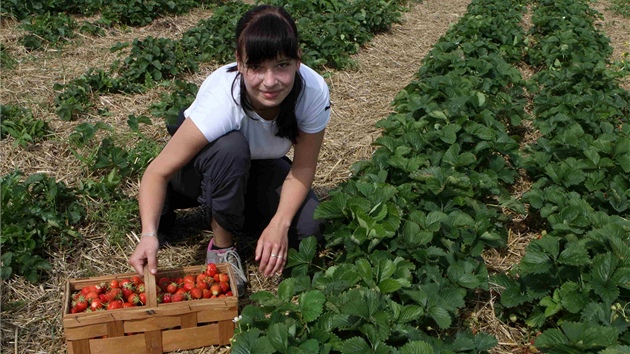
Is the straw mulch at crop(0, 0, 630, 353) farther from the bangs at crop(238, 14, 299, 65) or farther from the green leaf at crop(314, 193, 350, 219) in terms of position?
the bangs at crop(238, 14, 299, 65)

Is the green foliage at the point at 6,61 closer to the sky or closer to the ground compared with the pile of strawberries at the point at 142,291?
closer to the ground

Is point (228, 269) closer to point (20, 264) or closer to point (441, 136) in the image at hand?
point (20, 264)

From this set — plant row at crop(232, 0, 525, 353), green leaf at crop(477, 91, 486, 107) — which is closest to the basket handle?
plant row at crop(232, 0, 525, 353)

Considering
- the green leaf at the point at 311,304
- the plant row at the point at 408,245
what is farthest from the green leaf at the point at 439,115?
the green leaf at the point at 311,304

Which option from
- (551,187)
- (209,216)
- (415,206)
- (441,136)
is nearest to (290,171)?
(209,216)

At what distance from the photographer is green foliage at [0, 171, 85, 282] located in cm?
297

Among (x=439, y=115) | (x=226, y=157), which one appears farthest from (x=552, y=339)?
(x=439, y=115)

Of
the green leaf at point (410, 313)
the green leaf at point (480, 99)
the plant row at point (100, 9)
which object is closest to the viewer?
the green leaf at point (410, 313)

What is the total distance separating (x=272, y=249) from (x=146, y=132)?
2070 mm

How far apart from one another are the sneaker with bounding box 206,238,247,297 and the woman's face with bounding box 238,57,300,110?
2.74 feet

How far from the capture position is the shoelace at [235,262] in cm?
304

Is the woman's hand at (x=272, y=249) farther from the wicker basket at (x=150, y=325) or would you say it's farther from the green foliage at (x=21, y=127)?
the green foliage at (x=21, y=127)

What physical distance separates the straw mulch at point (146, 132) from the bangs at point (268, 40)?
1.20 metres

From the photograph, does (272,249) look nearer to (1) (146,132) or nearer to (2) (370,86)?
(1) (146,132)
